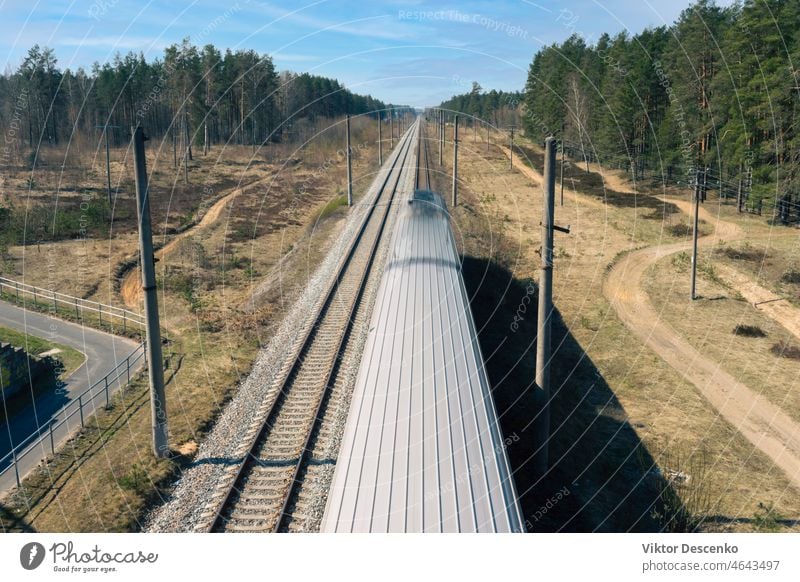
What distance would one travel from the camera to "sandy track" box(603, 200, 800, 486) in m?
18.4

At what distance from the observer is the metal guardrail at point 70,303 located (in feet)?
83.0

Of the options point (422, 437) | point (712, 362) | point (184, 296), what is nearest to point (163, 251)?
point (184, 296)

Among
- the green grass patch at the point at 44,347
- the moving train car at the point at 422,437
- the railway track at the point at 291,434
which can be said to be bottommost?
the green grass patch at the point at 44,347

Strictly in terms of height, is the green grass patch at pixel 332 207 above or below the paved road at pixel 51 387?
above

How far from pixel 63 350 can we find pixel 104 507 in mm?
12178

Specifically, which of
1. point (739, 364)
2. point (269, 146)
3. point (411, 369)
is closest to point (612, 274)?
point (739, 364)

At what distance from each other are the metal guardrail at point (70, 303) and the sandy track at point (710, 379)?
21.6 metres

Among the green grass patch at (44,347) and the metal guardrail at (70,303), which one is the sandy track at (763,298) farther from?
the green grass patch at (44,347)

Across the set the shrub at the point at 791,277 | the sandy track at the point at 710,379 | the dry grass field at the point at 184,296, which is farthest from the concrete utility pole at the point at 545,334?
the shrub at the point at 791,277

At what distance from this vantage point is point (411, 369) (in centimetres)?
1260

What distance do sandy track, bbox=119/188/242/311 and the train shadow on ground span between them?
15888mm

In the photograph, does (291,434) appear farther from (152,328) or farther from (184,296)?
(184,296)

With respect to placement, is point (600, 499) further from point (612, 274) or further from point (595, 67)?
point (595, 67)
